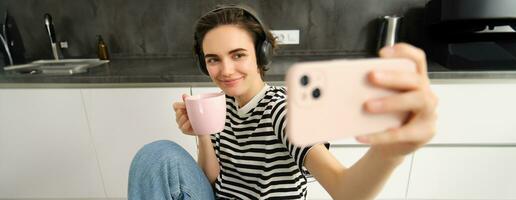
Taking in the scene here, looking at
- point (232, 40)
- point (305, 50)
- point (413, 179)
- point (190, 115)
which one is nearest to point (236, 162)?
point (190, 115)

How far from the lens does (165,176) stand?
2.14 feet

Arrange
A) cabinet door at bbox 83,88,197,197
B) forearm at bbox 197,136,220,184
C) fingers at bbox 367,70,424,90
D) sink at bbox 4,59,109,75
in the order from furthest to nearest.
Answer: sink at bbox 4,59,109,75
cabinet door at bbox 83,88,197,197
forearm at bbox 197,136,220,184
fingers at bbox 367,70,424,90

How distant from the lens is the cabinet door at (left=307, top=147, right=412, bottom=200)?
1216 millimetres

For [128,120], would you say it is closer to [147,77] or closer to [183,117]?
[147,77]

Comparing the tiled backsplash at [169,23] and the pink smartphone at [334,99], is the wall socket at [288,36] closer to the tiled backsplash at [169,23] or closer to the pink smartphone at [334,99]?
the tiled backsplash at [169,23]

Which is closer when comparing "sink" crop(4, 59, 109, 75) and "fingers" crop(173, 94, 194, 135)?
"fingers" crop(173, 94, 194, 135)

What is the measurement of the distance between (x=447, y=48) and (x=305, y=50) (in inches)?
26.1

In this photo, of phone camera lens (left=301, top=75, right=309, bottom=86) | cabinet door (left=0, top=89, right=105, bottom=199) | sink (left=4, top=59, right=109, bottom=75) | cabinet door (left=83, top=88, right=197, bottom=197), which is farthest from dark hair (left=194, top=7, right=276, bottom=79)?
sink (left=4, top=59, right=109, bottom=75)

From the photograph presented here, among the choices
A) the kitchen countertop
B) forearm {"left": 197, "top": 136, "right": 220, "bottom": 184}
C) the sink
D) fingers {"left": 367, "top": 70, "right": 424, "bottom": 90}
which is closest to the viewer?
fingers {"left": 367, "top": 70, "right": 424, "bottom": 90}

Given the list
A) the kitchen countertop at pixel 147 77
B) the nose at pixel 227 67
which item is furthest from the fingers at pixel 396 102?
the kitchen countertop at pixel 147 77

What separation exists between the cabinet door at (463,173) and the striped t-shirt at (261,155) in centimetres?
80

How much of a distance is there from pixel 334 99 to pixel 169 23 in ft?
4.88

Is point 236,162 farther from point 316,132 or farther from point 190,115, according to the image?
point 316,132

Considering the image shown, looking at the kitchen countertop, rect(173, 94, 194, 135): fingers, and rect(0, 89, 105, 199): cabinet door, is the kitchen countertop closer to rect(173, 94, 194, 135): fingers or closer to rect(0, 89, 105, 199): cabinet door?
rect(0, 89, 105, 199): cabinet door
